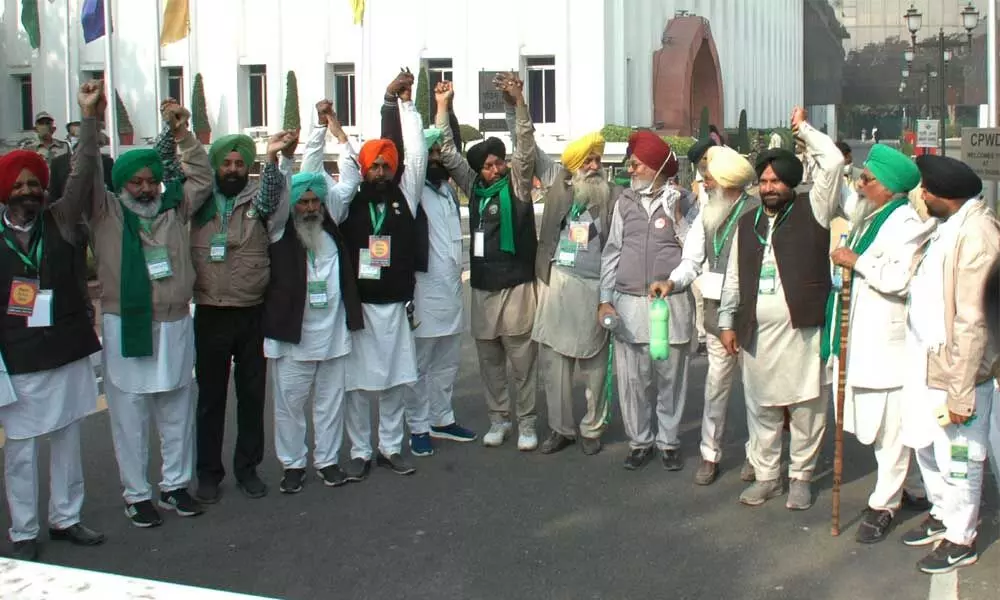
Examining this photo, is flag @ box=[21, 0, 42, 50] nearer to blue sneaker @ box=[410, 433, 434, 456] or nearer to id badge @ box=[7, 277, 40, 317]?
blue sneaker @ box=[410, 433, 434, 456]

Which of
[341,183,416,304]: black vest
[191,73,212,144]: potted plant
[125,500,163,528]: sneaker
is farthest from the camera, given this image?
[191,73,212,144]: potted plant

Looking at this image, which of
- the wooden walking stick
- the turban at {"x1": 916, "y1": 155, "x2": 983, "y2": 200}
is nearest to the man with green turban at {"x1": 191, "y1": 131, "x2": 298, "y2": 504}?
the wooden walking stick

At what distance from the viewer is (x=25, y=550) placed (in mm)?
6031

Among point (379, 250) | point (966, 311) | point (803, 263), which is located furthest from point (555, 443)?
point (966, 311)

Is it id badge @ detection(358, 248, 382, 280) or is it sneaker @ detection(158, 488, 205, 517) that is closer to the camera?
sneaker @ detection(158, 488, 205, 517)

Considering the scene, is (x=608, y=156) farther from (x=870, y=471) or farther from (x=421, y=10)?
(x=870, y=471)

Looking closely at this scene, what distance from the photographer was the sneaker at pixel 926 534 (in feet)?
19.9

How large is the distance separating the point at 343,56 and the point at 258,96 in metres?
3.48

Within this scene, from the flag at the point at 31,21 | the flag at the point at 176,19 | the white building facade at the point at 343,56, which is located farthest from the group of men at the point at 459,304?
the flag at the point at 31,21

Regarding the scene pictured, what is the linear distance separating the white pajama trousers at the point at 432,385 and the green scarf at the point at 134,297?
6.64 ft

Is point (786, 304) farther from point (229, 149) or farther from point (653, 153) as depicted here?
point (229, 149)

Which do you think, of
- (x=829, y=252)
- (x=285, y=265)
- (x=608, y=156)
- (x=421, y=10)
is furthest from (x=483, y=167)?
(x=421, y=10)

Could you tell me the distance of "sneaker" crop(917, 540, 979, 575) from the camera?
563cm

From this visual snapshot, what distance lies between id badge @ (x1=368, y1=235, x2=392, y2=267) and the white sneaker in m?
1.52
